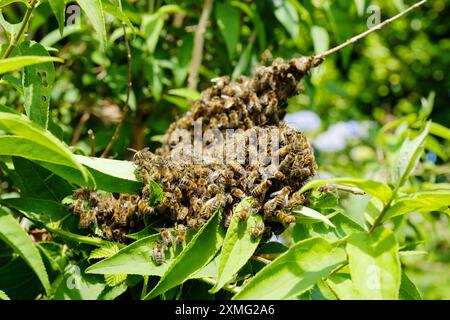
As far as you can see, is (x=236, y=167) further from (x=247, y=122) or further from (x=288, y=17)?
(x=288, y=17)

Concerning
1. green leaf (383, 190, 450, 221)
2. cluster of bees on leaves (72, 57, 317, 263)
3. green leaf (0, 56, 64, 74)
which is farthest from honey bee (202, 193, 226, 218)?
green leaf (0, 56, 64, 74)

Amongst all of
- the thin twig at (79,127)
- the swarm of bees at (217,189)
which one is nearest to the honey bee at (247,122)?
the swarm of bees at (217,189)

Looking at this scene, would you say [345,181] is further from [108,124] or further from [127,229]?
[108,124]

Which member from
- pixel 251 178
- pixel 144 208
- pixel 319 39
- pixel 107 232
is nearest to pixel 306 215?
pixel 251 178

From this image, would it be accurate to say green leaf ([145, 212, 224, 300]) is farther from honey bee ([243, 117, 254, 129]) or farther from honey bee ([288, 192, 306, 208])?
honey bee ([243, 117, 254, 129])

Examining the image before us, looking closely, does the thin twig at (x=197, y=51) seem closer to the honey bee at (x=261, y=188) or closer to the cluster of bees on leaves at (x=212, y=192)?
the cluster of bees on leaves at (x=212, y=192)

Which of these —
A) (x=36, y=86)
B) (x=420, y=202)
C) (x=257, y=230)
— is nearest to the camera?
(x=420, y=202)
